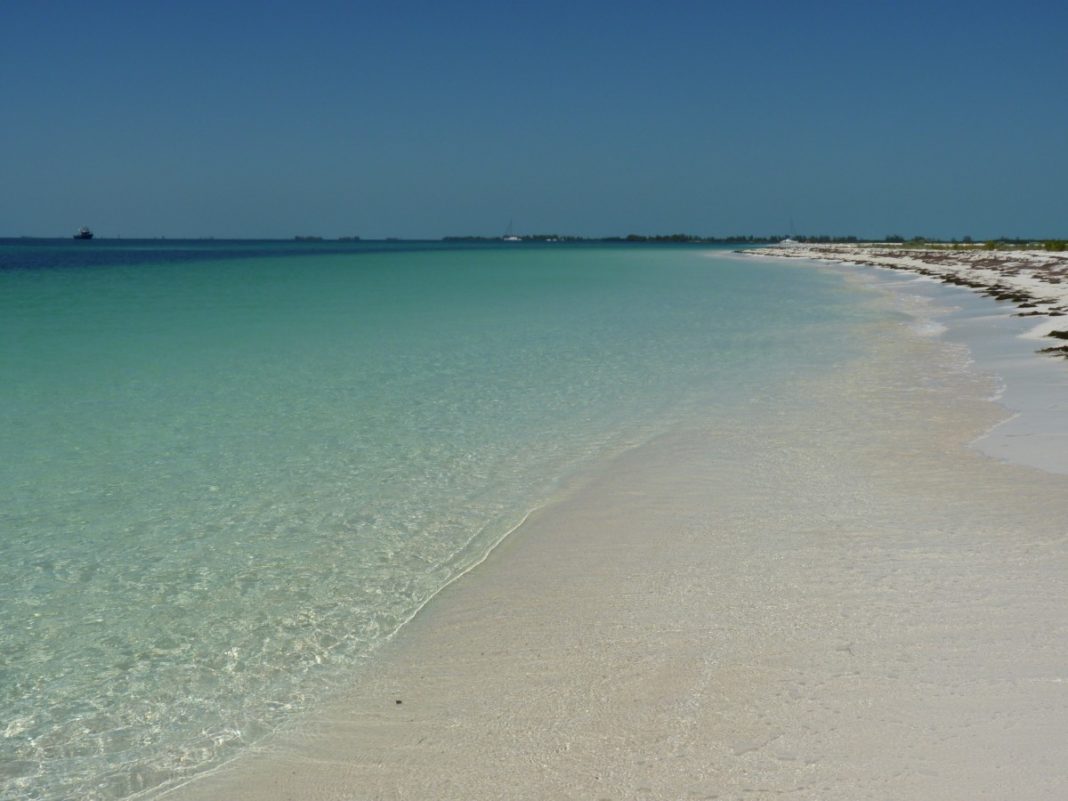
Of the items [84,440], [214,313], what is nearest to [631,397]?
[84,440]

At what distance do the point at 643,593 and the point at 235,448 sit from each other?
5.56 meters

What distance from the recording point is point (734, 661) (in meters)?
4.40

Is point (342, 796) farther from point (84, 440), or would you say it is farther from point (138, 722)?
point (84, 440)

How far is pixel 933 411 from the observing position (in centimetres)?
1067

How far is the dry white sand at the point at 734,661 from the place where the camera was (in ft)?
11.5

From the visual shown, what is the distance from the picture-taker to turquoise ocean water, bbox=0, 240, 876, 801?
14.2ft

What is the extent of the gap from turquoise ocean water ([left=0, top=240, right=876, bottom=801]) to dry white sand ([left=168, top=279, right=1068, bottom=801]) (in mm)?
446

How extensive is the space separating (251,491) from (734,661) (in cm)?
489

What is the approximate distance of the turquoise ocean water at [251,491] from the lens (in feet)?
14.2

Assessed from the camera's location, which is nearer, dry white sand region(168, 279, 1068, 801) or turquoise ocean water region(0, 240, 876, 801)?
dry white sand region(168, 279, 1068, 801)

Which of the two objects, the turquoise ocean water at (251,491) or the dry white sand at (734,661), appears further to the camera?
the turquoise ocean water at (251,491)

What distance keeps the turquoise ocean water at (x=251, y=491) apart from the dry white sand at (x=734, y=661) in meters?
0.45

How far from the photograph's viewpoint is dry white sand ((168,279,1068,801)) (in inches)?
138

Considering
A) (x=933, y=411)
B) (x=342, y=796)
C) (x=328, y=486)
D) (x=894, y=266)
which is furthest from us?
(x=894, y=266)
